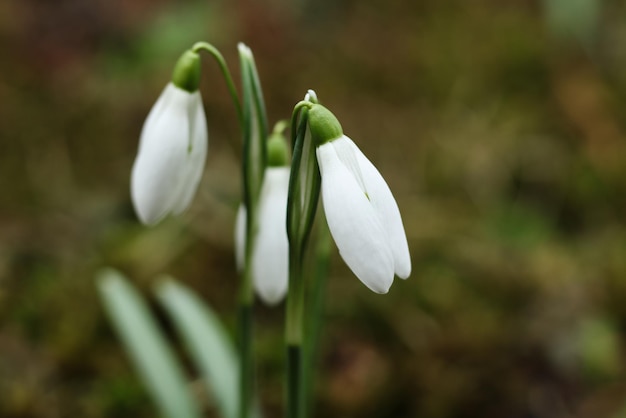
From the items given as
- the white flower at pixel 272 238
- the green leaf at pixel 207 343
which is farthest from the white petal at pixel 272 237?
the green leaf at pixel 207 343

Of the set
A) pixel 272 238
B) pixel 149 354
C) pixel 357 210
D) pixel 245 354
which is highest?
pixel 357 210

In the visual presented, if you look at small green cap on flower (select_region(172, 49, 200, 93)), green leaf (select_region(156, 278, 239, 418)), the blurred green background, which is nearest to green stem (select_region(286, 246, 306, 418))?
small green cap on flower (select_region(172, 49, 200, 93))

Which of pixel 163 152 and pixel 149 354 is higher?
pixel 163 152

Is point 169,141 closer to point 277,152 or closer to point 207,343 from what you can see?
point 277,152

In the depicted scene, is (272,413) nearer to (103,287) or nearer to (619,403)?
(103,287)

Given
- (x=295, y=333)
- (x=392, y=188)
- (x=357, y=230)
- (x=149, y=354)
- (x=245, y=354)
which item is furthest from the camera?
(x=392, y=188)

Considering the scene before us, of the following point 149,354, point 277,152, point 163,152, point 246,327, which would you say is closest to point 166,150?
point 163,152

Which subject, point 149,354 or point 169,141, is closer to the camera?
point 169,141

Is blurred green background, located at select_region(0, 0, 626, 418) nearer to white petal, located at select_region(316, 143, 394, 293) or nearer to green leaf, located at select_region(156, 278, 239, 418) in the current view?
green leaf, located at select_region(156, 278, 239, 418)

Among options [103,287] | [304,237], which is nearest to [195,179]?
[304,237]
